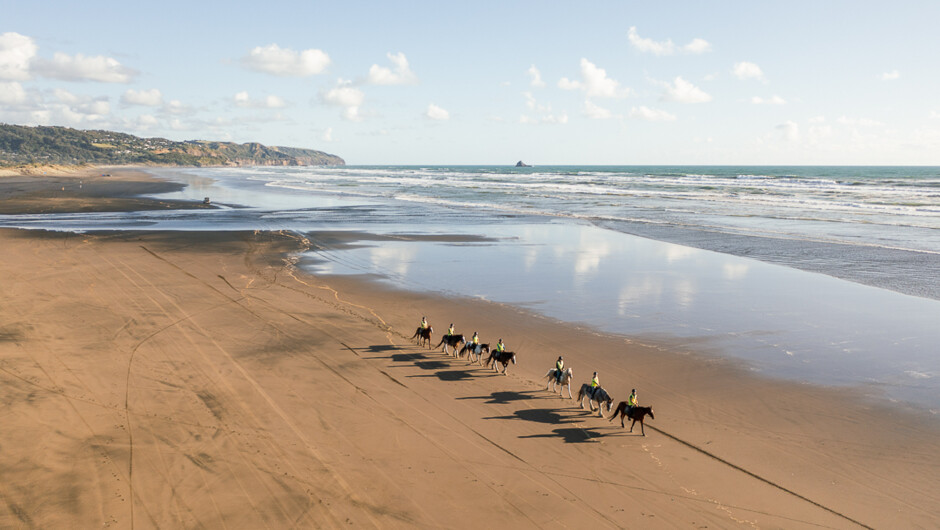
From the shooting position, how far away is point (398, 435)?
12.1 metres

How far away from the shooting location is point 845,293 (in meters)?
24.5

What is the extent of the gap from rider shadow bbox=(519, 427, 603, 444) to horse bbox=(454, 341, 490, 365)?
423 centimetres

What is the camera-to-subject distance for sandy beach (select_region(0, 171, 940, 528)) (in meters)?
9.61

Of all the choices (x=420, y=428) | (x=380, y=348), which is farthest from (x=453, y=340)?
(x=420, y=428)

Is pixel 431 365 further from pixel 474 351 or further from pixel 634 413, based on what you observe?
pixel 634 413

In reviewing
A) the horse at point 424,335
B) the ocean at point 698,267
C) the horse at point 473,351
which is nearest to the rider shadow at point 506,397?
the horse at point 473,351

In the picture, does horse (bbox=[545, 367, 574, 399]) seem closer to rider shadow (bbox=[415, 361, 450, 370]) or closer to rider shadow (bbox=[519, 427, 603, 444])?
rider shadow (bbox=[519, 427, 603, 444])

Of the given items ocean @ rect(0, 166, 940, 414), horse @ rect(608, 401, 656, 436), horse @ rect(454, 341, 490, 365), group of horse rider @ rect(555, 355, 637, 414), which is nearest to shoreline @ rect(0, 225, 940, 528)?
horse @ rect(608, 401, 656, 436)

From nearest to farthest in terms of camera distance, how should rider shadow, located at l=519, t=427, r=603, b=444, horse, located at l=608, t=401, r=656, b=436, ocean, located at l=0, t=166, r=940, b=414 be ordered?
1. rider shadow, located at l=519, t=427, r=603, b=444
2. horse, located at l=608, t=401, r=656, b=436
3. ocean, located at l=0, t=166, r=940, b=414

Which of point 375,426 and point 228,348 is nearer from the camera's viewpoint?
point 375,426

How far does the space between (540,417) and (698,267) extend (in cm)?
2067

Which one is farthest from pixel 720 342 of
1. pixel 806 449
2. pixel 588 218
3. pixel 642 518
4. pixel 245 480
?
pixel 588 218

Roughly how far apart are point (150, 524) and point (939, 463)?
15.4 m

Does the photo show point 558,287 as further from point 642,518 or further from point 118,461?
point 118,461
